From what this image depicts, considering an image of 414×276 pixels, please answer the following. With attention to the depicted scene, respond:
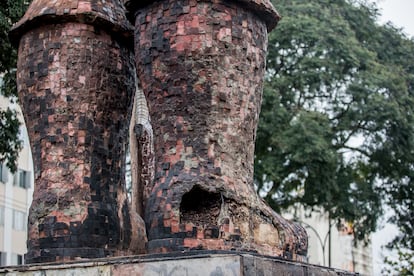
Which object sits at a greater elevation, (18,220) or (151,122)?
(18,220)

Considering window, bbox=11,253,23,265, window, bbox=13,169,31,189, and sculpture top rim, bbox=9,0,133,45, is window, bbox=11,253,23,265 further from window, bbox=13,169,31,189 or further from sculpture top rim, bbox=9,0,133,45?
sculpture top rim, bbox=9,0,133,45

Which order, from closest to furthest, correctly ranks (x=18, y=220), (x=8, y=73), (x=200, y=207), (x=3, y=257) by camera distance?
(x=200, y=207) → (x=8, y=73) → (x=3, y=257) → (x=18, y=220)

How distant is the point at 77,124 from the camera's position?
5.18 metres

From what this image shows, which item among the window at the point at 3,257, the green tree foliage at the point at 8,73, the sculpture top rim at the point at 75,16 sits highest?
the green tree foliage at the point at 8,73

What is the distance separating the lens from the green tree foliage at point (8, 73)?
1177 centimetres

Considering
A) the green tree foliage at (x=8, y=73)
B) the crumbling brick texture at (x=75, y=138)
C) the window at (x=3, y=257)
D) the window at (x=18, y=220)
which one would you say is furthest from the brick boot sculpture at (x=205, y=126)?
the window at (x=18, y=220)

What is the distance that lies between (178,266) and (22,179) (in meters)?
28.0

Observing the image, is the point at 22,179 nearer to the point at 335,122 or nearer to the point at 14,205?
the point at 14,205

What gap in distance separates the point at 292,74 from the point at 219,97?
1527 cm

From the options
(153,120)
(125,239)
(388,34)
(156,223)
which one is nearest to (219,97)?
(153,120)

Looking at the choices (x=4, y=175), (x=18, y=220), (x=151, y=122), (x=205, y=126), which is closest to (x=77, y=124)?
(x=151, y=122)

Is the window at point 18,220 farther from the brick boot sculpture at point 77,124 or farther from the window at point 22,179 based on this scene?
the brick boot sculpture at point 77,124

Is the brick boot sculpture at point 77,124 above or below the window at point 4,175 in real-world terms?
below

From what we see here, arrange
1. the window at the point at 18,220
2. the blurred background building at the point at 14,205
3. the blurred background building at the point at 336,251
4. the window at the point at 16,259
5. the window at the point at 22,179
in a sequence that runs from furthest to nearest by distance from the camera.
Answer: the blurred background building at the point at 336,251 < the window at the point at 22,179 < the window at the point at 18,220 < the window at the point at 16,259 < the blurred background building at the point at 14,205
